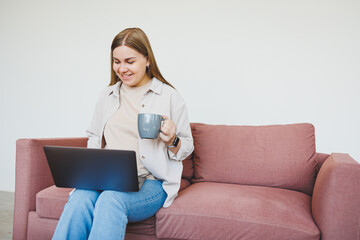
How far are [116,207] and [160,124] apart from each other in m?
0.33

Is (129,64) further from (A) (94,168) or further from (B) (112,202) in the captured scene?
(B) (112,202)

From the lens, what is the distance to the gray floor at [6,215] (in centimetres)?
A: 187

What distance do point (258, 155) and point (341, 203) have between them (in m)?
0.59

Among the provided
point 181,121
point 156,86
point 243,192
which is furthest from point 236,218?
point 156,86

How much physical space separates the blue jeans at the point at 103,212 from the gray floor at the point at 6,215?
3.37 feet

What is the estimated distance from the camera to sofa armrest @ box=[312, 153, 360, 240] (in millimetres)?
1049

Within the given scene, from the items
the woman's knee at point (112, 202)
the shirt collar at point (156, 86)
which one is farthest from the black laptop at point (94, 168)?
the shirt collar at point (156, 86)

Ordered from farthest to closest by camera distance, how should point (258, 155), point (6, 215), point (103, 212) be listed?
point (6, 215), point (258, 155), point (103, 212)

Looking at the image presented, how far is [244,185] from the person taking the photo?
63.3 inches

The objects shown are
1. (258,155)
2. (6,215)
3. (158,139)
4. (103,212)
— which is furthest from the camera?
(6,215)

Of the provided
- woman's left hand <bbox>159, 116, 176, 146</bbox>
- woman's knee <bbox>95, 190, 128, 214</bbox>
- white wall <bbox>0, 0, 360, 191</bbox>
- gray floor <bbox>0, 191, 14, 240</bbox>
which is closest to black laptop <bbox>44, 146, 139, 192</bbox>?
woman's knee <bbox>95, 190, 128, 214</bbox>

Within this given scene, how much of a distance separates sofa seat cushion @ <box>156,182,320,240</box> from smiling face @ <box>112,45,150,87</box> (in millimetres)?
586

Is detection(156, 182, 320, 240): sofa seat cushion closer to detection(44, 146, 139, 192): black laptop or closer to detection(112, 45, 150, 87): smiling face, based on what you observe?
detection(44, 146, 139, 192): black laptop

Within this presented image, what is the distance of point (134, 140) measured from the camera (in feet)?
4.41
